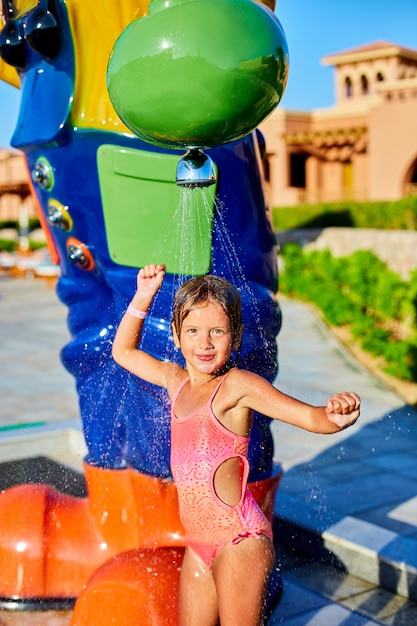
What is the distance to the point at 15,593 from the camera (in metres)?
3.08

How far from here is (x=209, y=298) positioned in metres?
2.24

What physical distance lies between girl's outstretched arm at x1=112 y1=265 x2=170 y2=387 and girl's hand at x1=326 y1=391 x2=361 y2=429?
584mm

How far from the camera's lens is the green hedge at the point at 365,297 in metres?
8.32

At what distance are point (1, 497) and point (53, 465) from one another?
1722 mm

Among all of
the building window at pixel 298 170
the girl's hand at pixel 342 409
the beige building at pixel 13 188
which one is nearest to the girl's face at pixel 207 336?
the girl's hand at pixel 342 409

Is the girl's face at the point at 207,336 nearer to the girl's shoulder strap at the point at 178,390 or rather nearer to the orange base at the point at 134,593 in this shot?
the girl's shoulder strap at the point at 178,390

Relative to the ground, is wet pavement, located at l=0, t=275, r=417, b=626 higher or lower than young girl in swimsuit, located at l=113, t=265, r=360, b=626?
lower

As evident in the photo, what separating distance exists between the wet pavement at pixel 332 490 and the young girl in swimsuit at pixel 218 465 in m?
0.93

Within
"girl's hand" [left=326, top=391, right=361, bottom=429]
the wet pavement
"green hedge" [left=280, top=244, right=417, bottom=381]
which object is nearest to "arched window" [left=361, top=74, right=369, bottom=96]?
"green hedge" [left=280, top=244, right=417, bottom=381]

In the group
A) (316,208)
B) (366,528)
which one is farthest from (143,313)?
(316,208)

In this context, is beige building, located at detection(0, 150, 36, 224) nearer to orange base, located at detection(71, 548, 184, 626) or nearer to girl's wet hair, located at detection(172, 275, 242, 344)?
orange base, located at detection(71, 548, 184, 626)

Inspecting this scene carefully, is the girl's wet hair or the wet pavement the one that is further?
the wet pavement

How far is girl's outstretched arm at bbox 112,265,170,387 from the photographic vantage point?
2.45 meters

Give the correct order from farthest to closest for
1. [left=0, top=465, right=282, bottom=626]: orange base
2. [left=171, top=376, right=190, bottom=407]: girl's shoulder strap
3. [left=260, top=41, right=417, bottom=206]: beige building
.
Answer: [left=260, top=41, right=417, bottom=206]: beige building < [left=0, top=465, right=282, bottom=626]: orange base < [left=171, top=376, right=190, bottom=407]: girl's shoulder strap
